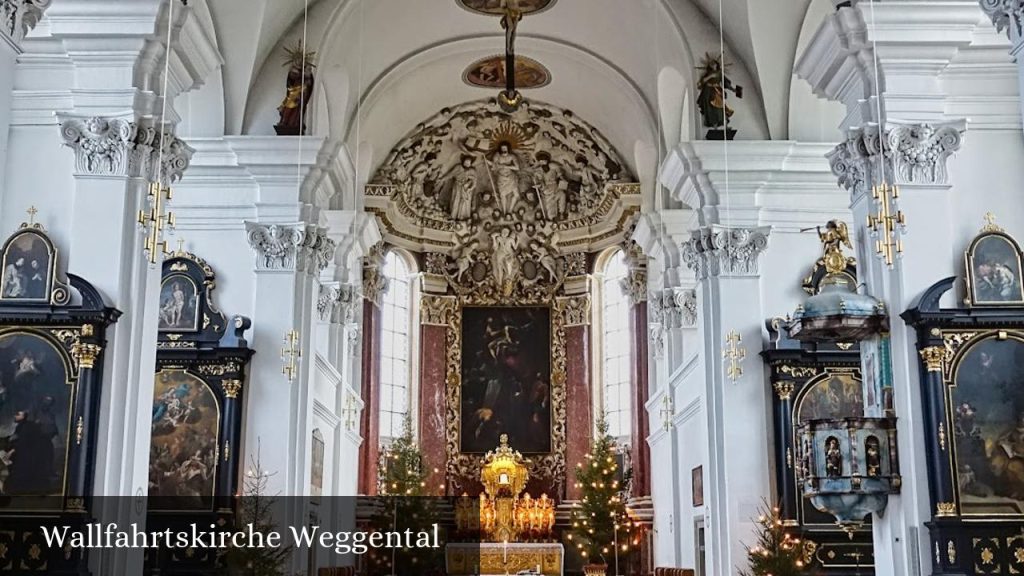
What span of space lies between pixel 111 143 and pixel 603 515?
14.1 m

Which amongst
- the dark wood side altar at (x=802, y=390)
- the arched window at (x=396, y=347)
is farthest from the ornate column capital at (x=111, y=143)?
the arched window at (x=396, y=347)

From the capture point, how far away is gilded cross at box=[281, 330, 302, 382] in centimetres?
1433

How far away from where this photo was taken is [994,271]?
10.6m

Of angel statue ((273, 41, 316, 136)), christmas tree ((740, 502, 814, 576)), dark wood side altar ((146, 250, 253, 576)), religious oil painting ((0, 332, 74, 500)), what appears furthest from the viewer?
angel statue ((273, 41, 316, 136))

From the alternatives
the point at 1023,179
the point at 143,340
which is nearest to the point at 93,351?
the point at 143,340

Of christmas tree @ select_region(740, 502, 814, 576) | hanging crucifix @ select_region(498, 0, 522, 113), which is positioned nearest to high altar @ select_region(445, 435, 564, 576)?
hanging crucifix @ select_region(498, 0, 522, 113)

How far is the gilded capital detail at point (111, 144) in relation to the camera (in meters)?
10.6

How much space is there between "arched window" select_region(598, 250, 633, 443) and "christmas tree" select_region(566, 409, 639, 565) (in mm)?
2165

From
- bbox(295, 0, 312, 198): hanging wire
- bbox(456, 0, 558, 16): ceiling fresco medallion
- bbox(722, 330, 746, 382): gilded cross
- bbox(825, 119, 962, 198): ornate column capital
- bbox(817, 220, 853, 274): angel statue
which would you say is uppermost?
bbox(456, 0, 558, 16): ceiling fresco medallion

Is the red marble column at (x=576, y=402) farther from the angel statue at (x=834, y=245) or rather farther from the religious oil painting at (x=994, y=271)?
the religious oil painting at (x=994, y=271)

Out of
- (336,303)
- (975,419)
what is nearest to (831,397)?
(975,419)

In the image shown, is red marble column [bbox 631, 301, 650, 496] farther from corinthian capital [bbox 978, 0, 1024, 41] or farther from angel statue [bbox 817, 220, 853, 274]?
corinthian capital [bbox 978, 0, 1024, 41]

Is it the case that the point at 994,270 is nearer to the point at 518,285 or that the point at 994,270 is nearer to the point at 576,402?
the point at 576,402

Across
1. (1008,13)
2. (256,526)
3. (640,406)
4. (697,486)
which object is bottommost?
(256,526)
